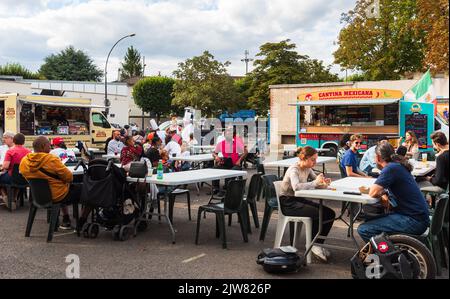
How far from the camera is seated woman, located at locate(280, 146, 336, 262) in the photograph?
538cm

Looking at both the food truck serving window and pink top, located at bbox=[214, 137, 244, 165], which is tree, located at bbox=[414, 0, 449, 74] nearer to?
pink top, located at bbox=[214, 137, 244, 165]

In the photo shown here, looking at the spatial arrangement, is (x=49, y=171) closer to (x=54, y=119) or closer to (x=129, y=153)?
(x=129, y=153)

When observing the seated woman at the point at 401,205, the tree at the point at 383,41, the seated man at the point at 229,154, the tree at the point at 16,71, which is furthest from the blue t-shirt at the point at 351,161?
the tree at the point at 16,71

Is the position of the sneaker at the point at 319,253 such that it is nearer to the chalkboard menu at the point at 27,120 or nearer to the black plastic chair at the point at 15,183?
the black plastic chair at the point at 15,183

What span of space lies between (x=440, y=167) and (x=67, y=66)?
7305 centimetres

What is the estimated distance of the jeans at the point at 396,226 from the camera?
462cm

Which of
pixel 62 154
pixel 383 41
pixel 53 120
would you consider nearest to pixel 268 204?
pixel 62 154

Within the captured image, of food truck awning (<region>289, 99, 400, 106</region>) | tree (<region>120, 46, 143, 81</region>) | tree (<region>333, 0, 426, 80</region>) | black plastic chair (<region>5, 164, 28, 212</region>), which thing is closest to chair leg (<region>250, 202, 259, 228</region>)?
black plastic chair (<region>5, 164, 28, 212</region>)

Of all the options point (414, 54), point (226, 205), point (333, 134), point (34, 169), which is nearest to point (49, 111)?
point (333, 134)

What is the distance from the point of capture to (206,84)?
44.3m

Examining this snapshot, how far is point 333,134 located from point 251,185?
1087 cm

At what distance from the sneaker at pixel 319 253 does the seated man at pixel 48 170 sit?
3499 mm

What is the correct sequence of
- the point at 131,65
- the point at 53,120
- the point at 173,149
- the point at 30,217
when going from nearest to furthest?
the point at 30,217 < the point at 173,149 < the point at 53,120 < the point at 131,65

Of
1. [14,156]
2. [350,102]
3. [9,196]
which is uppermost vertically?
[350,102]
